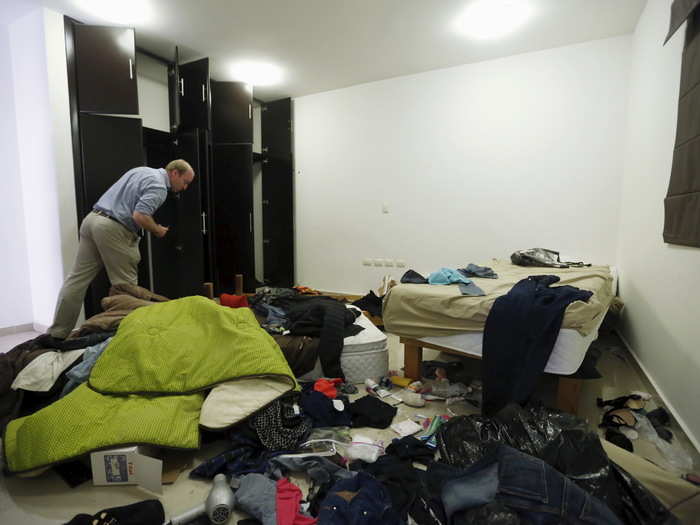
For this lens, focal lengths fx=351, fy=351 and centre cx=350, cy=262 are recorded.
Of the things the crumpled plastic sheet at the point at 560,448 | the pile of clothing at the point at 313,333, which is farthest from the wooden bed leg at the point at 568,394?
the pile of clothing at the point at 313,333

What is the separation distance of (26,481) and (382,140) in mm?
3913

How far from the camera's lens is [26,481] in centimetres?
124

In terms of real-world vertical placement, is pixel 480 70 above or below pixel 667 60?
above

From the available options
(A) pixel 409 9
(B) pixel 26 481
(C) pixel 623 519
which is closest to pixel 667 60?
(A) pixel 409 9

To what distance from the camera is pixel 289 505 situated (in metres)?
1.10

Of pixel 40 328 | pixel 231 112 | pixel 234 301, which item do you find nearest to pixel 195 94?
pixel 231 112

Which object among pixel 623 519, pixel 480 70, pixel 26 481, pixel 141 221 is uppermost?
pixel 480 70

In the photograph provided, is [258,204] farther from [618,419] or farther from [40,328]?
[618,419]

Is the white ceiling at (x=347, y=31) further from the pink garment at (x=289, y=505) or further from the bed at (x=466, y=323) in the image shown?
the pink garment at (x=289, y=505)

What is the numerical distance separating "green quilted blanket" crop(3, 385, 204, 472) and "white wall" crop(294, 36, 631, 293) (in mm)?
3096

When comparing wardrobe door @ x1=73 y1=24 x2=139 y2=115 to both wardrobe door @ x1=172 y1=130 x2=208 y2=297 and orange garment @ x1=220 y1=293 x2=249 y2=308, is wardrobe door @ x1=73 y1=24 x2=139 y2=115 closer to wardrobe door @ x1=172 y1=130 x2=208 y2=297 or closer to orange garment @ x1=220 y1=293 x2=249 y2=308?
wardrobe door @ x1=172 y1=130 x2=208 y2=297

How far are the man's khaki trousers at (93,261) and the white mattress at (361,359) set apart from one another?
152 cm

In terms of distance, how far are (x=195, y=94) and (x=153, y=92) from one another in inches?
15.6

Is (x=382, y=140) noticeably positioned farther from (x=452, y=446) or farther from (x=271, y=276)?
(x=452, y=446)
